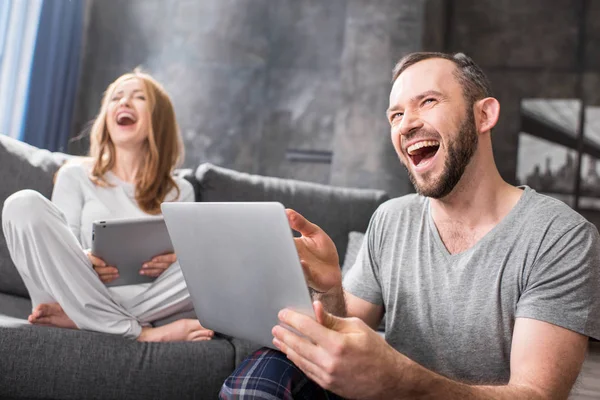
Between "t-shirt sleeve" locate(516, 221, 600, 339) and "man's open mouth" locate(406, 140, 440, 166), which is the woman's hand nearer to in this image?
"man's open mouth" locate(406, 140, 440, 166)

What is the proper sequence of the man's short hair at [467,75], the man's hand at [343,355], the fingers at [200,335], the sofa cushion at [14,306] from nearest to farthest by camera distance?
the man's hand at [343,355] → the man's short hair at [467,75] → the fingers at [200,335] → the sofa cushion at [14,306]

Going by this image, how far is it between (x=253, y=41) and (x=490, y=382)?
342 cm

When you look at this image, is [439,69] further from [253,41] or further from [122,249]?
[253,41]

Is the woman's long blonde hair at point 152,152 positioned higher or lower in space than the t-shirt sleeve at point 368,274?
higher

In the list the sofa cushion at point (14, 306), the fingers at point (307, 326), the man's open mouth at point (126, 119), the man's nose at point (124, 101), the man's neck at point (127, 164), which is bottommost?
the sofa cushion at point (14, 306)

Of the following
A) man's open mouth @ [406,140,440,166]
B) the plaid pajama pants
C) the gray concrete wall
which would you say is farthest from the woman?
the gray concrete wall

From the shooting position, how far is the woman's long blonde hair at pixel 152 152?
2.11 meters

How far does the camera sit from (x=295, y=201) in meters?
2.44

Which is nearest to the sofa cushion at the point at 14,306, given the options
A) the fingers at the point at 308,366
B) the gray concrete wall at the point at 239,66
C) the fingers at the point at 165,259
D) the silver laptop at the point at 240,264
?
the fingers at the point at 165,259

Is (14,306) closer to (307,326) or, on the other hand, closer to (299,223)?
(299,223)

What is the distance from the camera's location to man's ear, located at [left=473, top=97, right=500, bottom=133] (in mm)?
1229

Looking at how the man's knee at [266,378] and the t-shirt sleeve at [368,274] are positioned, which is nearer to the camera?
the man's knee at [266,378]

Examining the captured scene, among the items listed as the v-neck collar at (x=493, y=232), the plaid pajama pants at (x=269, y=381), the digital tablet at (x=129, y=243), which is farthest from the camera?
the digital tablet at (x=129, y=243)

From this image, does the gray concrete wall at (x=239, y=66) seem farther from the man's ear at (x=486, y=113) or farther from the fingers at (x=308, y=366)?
the fingers at (x=308, y=366)
